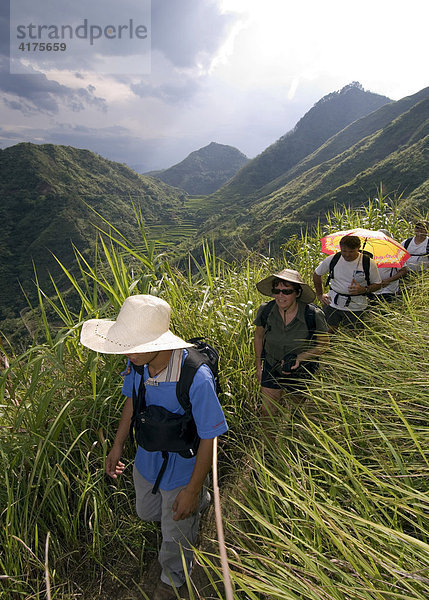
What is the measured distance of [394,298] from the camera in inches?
121

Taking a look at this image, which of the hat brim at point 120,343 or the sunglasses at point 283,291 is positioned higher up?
the sunglasses at point 283,291

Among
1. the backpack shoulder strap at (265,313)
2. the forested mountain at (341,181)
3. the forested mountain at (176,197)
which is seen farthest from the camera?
the forested mountain at (176,197)

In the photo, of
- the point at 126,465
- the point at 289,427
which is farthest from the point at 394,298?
the point at 126,465

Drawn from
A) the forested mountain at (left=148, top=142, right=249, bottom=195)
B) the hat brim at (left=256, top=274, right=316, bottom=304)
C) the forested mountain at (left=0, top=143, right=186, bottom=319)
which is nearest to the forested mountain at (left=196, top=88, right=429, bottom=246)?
the hat brim at (left=256, top=274, right=316, bottom=304)

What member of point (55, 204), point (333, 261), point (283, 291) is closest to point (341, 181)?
point (55, 204)

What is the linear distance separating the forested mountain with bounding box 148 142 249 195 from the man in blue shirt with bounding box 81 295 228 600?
153 m

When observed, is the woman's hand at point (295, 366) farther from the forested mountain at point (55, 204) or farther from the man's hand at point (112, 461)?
the forested mountain at point (55, 204)

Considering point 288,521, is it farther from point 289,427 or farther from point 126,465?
point 126,465

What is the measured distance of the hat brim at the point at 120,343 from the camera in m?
Answer: 1.35

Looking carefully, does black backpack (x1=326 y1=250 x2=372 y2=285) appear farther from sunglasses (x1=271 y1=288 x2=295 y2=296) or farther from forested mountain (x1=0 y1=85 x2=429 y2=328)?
forested mountain (x1=0 y1=85 x2=429 y2=328)

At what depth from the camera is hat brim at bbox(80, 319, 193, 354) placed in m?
1.35

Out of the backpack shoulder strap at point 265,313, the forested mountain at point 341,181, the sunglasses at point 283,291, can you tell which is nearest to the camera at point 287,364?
the backpack shoulder strap at point 265,313

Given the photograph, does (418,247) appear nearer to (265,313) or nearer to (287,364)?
(265,313)

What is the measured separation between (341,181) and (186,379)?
78.6m
